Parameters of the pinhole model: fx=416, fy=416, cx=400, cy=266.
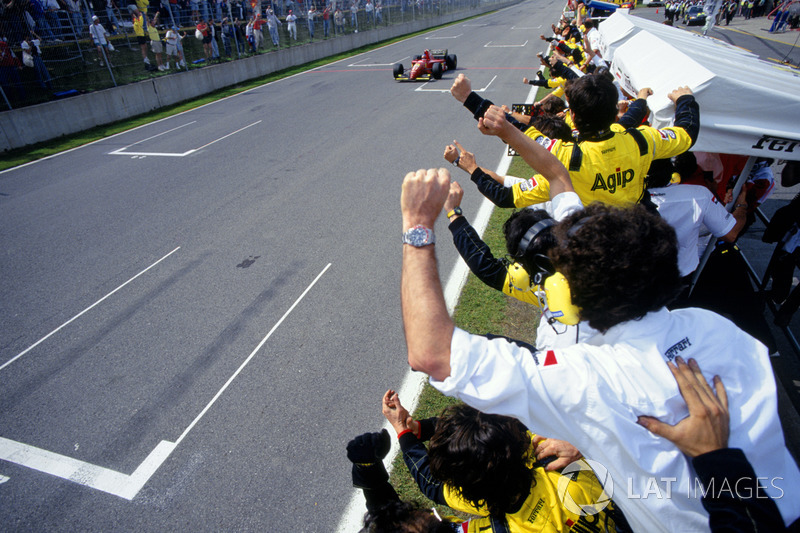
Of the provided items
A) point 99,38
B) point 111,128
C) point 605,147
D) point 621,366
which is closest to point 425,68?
point 111,128

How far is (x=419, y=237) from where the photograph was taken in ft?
4.34

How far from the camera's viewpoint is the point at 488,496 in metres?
1.56

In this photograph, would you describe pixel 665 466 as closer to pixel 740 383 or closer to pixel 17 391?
pixel 740 383

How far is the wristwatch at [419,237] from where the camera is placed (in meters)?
1.32

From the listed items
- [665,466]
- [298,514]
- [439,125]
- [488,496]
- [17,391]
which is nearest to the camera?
[665,466]

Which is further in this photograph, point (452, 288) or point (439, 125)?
point (439, 125)

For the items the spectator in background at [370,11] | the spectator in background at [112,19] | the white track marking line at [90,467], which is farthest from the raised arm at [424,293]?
the spectator in background at [370,11]

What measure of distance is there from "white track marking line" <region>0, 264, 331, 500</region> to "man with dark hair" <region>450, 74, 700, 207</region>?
10.2ft

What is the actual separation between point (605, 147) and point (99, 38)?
17542 mm

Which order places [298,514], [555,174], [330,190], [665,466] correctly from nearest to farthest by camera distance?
[665,466], [555,174], [298,514], [330,190]

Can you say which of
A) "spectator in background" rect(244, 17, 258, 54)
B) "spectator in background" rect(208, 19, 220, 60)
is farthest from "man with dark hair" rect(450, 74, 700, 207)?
"spectator in background" rect(244, 17, 258, 54)

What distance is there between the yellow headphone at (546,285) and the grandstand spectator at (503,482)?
1.68 feet

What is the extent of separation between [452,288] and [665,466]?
11.2 feet

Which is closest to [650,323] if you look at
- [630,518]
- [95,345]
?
[630,518]
